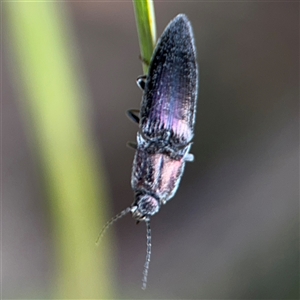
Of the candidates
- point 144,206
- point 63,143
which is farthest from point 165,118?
point 63,143

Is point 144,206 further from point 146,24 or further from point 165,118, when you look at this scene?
point 146,24

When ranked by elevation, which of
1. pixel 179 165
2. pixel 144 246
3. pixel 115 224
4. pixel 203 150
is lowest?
pixel 144 246

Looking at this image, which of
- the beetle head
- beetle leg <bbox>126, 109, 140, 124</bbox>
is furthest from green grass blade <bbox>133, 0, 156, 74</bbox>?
the beetle head

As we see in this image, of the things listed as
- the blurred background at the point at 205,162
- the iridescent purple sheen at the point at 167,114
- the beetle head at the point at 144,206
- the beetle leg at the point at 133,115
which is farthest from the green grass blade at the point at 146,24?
the blurred background at the point at 205,162

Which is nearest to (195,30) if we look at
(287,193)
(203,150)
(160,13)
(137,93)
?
(160,13)

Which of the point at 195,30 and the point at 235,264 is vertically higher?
the point at 195,30

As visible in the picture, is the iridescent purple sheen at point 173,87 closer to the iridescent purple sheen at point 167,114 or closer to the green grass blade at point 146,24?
the iridescent purple sheen at point 167,114

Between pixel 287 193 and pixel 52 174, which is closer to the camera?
pixel 52 174

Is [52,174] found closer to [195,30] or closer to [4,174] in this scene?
[4,174]
